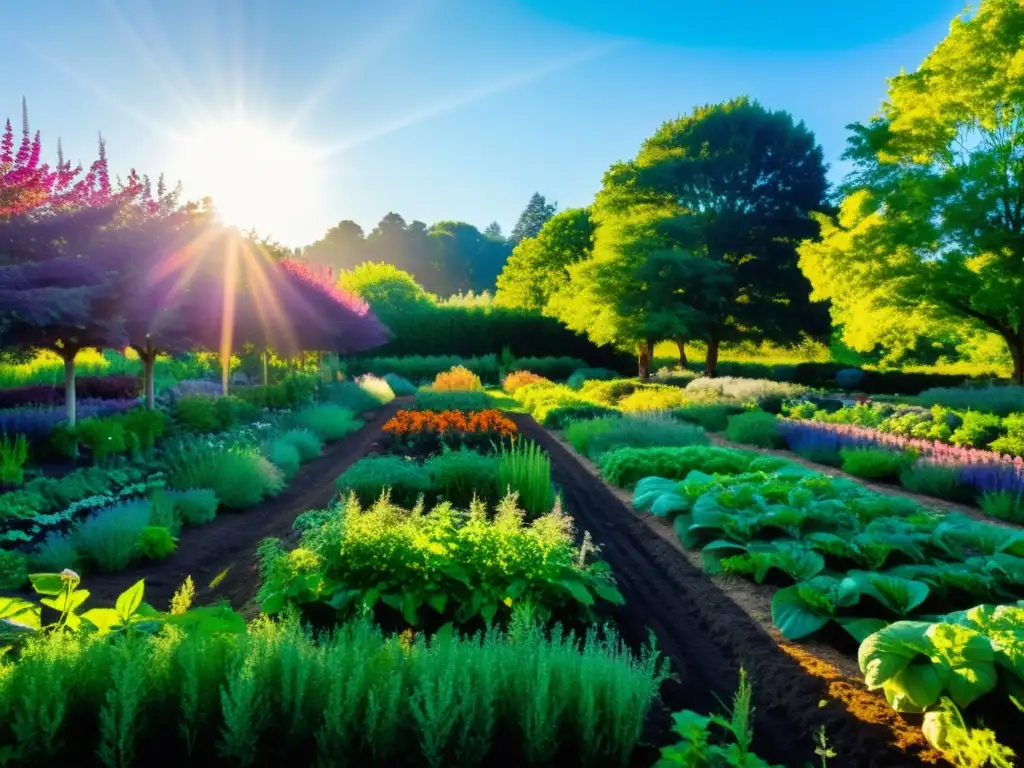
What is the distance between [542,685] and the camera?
7.88ft

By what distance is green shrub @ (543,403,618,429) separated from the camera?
14112 millimetres

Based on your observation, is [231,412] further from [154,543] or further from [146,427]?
[154,543]

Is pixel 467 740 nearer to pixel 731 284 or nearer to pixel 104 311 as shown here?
pixel 104 311

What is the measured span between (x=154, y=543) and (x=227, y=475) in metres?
2.06

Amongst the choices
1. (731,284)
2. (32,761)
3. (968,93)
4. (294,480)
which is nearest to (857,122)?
(968,93)

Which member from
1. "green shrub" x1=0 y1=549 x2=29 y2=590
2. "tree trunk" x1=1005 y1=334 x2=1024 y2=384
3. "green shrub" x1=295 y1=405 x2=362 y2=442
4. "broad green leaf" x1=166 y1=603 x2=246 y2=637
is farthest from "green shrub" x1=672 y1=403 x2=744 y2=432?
"broad green leaf" x1=166 y1=603 x2=246 y2=637

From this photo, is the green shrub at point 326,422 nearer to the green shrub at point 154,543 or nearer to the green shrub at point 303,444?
the green shrub at point 303,444

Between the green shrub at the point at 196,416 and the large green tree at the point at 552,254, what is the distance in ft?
94.7

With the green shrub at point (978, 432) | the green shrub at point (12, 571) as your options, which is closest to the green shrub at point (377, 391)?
the green shrub at point (978, 432)

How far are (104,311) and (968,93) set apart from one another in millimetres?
18016

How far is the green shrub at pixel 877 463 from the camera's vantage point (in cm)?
872

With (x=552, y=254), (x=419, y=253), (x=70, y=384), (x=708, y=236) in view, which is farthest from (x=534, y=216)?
(x=70, y=384)

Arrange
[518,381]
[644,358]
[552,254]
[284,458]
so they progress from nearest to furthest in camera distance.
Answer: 1. [284,458]
2. [518,381]
3. [644,358]
4. [552,254]

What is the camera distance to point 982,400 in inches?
502
